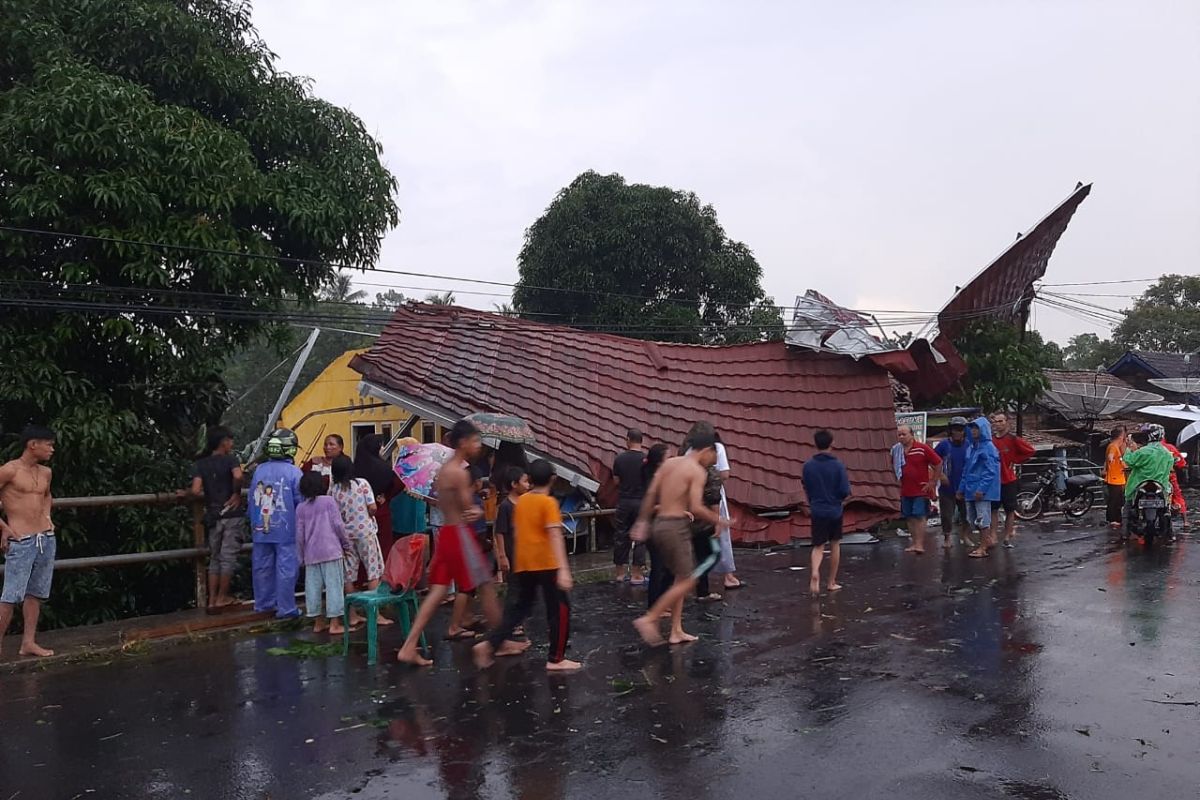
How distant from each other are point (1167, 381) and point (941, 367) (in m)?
19.7

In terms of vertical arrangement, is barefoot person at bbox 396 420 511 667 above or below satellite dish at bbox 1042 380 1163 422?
below

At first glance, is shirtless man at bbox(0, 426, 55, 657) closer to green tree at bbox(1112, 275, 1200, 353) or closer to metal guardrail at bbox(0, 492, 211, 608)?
metal guardrail at bbox(0, 492, 211, 608)

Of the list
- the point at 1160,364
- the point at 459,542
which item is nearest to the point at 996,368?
the point at 459,542

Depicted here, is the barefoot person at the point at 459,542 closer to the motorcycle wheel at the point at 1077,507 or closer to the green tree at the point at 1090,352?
the motorcycle wheel at the point at 1077,507

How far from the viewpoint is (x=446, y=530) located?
6.89 m

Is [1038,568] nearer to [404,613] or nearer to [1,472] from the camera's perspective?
[404,613]

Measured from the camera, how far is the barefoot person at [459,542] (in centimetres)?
680

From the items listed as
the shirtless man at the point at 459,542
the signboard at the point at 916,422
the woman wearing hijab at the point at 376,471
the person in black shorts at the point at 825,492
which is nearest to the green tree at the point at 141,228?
the woman wearing hijab at the point at 376,471

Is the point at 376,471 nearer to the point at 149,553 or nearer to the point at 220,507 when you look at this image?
the point at 220,507

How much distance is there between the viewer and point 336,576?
8.11 meters

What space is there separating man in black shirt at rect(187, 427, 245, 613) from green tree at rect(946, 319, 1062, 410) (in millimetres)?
15015

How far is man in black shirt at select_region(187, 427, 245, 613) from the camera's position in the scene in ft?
28.7

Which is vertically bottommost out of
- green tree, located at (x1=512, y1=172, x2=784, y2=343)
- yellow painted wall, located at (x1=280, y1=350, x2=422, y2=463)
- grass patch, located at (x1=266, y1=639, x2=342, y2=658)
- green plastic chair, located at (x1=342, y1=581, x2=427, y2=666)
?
grass patch, located at (x1=266, y1=639, x2=342, y2=658)

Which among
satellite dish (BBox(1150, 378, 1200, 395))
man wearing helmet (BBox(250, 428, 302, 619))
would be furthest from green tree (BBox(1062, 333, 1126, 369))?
man wearing helmet (BBox(250, 428, 302, 619))
